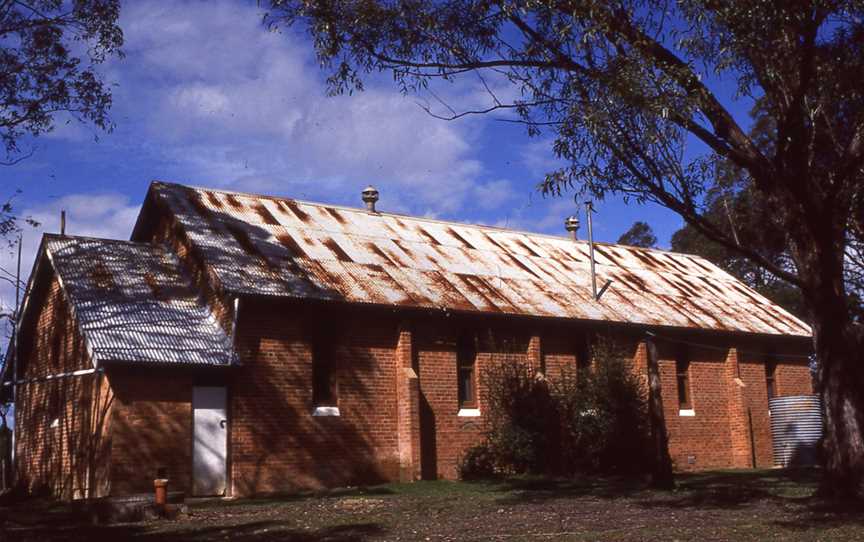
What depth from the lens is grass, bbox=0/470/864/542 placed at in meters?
11.7

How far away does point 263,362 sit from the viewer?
21047mm

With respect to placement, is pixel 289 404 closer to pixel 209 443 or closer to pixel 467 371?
pixel 209 443

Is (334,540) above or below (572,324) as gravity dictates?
below

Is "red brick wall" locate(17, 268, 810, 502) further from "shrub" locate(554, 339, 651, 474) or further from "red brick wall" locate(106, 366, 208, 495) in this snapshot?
"shrub" locate(554, 339, 651, 474)

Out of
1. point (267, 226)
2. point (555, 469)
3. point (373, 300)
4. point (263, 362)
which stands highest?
point (267, 226)

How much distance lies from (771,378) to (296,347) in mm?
17424

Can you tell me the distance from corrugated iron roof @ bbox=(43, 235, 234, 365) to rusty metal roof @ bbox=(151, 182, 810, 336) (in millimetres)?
1327

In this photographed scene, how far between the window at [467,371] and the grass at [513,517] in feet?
17.1

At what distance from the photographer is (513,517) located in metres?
13.6

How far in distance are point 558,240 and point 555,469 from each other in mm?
11757

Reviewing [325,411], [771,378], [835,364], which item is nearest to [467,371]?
[325,411]

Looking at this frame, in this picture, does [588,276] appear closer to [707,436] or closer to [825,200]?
[707,436]

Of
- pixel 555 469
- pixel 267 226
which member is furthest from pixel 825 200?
pixel 267 226

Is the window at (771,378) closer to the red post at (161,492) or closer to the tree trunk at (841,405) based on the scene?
the tree trunk at (841,405)
